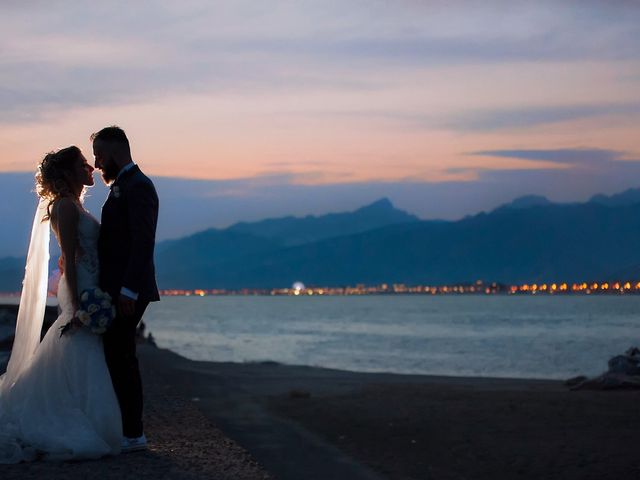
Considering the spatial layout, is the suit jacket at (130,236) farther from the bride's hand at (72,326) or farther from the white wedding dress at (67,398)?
the bride's hand at (72,326)

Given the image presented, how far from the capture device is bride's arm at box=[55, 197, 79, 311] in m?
7.19

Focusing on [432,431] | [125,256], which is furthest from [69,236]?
[432,431]

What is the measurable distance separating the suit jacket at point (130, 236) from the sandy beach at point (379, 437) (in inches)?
46.7

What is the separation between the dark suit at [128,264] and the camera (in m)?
7.03

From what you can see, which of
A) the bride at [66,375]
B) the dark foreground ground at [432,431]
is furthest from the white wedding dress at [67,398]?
the dark foreground ground at [432,431]

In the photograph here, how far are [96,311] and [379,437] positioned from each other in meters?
5.68

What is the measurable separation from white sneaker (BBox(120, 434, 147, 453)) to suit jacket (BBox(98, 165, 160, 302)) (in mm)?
1010

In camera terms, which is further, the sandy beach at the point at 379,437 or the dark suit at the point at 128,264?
the sandy beach at the point at 379,437

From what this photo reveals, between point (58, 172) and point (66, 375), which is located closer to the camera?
point (66, 375)

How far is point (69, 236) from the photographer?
720cm

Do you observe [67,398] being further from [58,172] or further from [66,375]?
[58,172]

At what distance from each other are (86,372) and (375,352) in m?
45.8

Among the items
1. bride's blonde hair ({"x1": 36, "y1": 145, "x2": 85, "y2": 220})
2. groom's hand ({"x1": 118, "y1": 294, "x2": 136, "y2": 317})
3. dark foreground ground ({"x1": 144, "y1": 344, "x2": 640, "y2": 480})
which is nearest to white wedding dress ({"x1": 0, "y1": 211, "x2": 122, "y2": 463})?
bride's blonde hair ({"x1": 36, "y1": 145, "x2": 85, "y2": 220})

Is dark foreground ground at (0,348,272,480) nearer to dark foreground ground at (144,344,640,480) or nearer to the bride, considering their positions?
the bride
